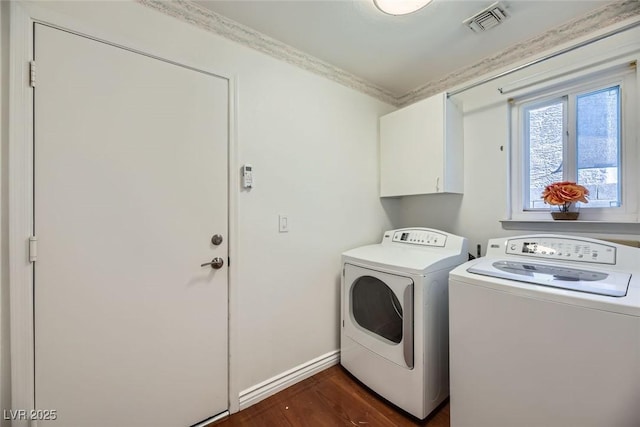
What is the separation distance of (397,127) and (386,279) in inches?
51.2

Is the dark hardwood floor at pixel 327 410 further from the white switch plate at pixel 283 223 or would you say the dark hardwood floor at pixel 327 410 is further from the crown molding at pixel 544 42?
the crown molding at pixel 544 42

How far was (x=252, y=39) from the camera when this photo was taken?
1613 millimetres

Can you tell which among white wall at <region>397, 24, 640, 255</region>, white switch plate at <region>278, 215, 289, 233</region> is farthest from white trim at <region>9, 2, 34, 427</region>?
white wall at <region>397, 24, 640, 255</region>

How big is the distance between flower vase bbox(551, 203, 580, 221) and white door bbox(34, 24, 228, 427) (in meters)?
2.02

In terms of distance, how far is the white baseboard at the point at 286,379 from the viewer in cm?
158

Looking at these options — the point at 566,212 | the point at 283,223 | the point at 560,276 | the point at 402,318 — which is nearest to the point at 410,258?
the point at 402,318

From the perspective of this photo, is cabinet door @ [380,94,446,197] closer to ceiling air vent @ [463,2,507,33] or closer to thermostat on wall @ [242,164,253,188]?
ceiling air vent @ [463,2,507,33]

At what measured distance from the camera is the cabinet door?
1881 millimetres

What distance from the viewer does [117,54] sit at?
1196 millimetres

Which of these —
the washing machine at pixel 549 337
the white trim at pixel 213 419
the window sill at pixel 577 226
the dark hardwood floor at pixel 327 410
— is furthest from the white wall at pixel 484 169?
the white trim at pixel 213 419

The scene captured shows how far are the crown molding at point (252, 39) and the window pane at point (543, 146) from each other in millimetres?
1231

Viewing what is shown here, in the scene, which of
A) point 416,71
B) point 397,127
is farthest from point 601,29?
point 397,127

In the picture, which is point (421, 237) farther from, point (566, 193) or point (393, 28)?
point (393, 28)

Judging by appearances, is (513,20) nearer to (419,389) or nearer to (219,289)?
(419,389)
